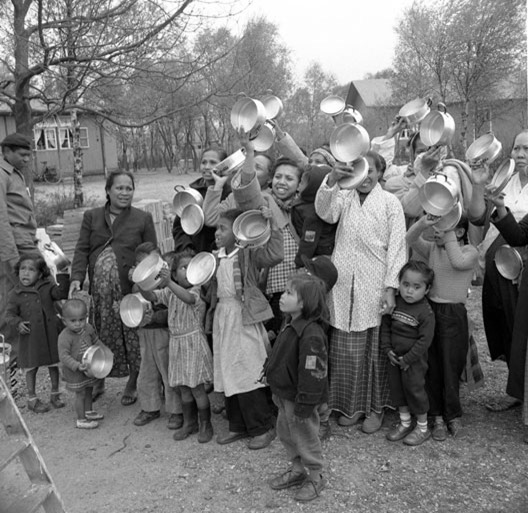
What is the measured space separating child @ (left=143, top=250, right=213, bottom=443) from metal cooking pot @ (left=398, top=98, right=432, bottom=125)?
178 cm

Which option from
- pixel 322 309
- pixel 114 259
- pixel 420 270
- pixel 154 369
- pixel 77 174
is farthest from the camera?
pixel 77 174

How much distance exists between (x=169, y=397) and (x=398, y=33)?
84.6ft

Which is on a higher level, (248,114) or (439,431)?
(248,114)

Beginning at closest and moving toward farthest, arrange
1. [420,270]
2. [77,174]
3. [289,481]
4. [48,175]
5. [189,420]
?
1. [289,481]
2. [420,270]
3. [189,420]
4. [77,174]
5. [48,175]

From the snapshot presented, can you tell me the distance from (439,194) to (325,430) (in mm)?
1522

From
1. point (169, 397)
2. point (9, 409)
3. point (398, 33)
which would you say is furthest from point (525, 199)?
point (398, 33)

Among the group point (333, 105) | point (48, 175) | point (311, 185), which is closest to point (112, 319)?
point (311, 185)

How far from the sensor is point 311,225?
3590 mm

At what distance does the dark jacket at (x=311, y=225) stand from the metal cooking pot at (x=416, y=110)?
0.82 meters

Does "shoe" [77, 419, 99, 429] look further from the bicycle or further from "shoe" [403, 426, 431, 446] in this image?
the bicycle

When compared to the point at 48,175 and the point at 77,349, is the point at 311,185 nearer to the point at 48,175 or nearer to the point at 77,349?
the point at 77,349

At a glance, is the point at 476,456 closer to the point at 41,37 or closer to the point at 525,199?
the point at 525,199

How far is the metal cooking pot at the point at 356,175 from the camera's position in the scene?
320cm

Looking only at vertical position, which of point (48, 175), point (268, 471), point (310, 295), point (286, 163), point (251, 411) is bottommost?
point (268, 471)
